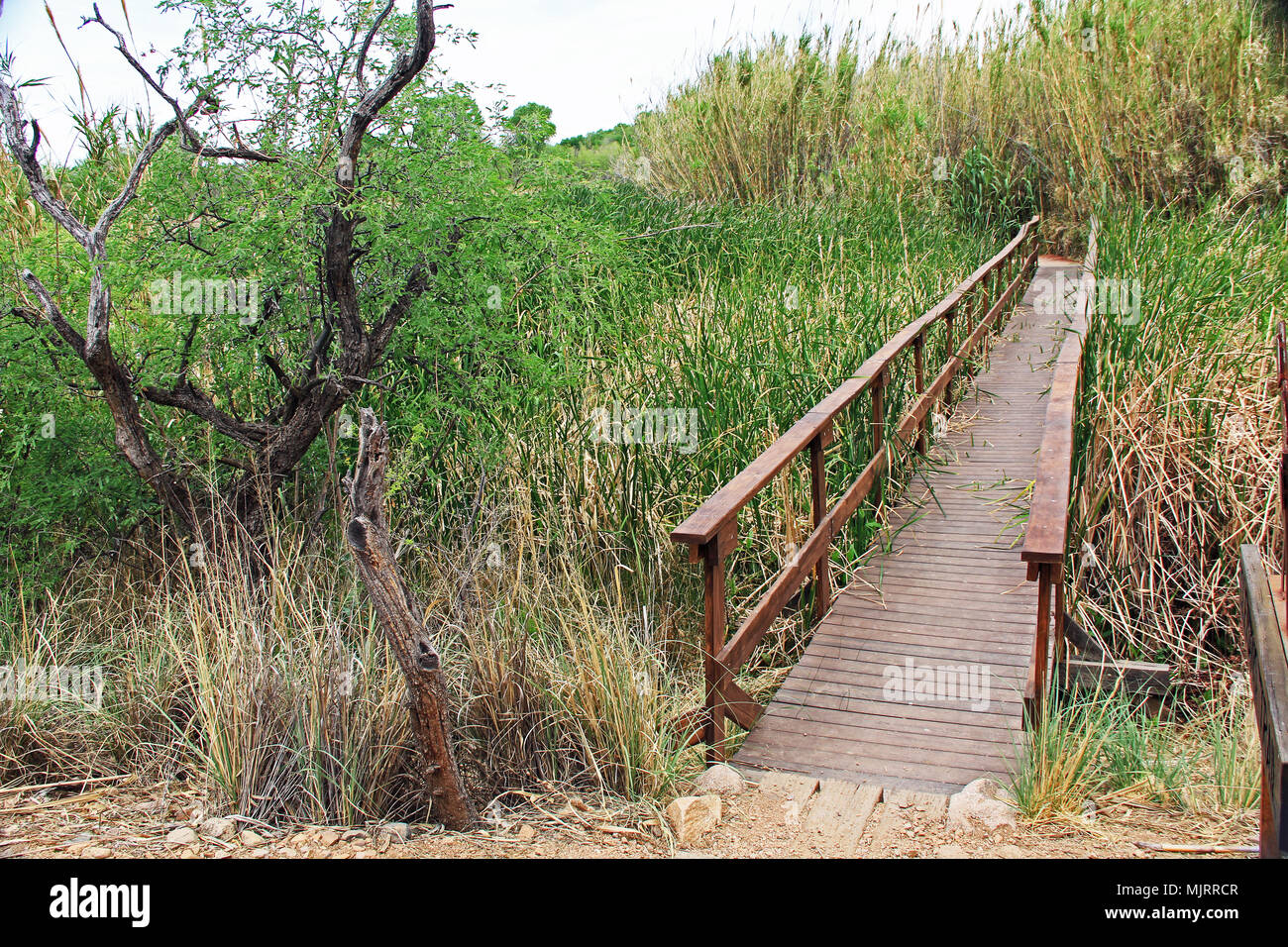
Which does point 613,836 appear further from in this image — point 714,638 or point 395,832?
point 714,638

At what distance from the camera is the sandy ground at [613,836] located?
325cm

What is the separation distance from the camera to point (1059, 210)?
1354 centimetres

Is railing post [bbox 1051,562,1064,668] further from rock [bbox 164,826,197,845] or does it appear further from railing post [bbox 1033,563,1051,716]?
rock [bbox 164,826,197,845]

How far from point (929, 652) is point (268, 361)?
133 inches

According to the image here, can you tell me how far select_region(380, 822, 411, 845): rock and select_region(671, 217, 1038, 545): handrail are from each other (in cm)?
130

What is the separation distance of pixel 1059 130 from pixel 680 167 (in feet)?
16.7

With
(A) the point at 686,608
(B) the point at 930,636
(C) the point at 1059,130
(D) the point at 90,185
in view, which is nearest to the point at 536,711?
(A) the point at 686,608

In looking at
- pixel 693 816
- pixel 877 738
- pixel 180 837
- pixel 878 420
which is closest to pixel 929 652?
pixel 877 738

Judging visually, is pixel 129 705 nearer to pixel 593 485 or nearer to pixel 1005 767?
pixel 593 485

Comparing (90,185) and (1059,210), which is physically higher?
(1059,210)

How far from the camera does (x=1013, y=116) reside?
545 inches

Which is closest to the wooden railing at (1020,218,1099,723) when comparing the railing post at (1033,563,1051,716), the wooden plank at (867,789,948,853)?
the railing post at (1033,563,1051,716)

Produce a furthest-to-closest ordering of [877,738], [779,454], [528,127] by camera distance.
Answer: [528,127], [779,454], [877,738]

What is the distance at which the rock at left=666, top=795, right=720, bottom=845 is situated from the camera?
11.0ft
